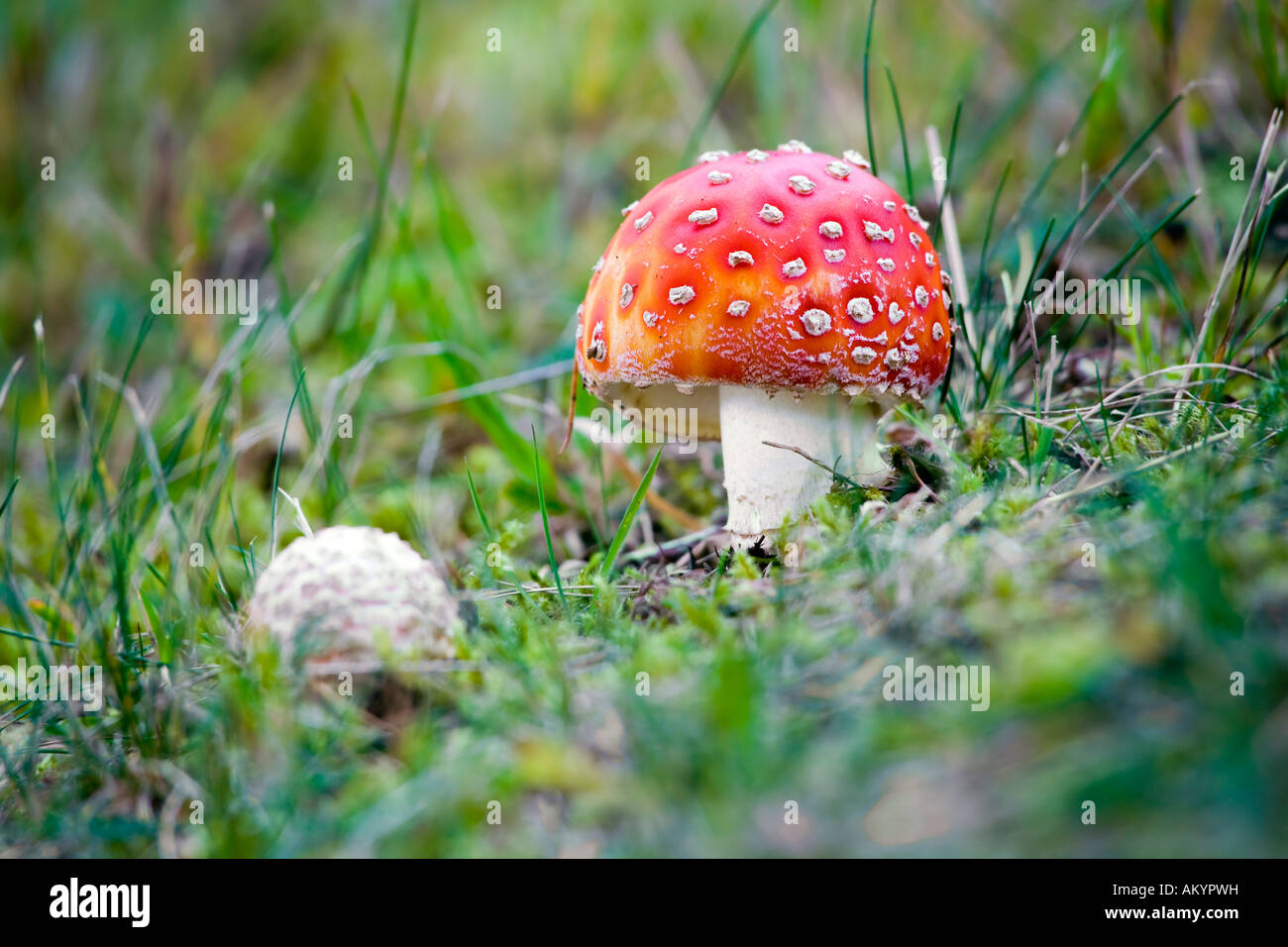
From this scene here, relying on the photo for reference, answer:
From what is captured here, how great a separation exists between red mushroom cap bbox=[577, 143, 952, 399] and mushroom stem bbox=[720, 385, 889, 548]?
0.23m

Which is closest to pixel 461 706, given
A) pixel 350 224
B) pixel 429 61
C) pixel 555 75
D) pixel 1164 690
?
pixel 1164 690

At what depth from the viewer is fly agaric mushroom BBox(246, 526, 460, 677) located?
1.83 meters

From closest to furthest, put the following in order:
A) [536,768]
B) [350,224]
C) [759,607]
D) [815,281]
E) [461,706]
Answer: [536,768]
[461,706]
[759,607]
[815,281]
[350,224]

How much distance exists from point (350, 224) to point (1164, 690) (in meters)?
5.92

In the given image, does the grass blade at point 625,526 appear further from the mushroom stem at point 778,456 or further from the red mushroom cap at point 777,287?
the mushroom stem at point 778,456

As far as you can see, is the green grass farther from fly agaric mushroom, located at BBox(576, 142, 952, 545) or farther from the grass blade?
fly agaric mushroom, located at BBox(576, 142, 952, 545)

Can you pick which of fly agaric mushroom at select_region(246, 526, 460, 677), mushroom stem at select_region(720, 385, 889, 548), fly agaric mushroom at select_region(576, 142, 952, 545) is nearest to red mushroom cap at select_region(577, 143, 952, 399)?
fly agaric mushroom at select_region(576, 142, 952, 545)

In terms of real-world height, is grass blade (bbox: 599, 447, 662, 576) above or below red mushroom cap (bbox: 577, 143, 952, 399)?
below

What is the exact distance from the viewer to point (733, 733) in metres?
1.29

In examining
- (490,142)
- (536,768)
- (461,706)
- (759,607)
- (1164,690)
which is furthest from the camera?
(490,142)

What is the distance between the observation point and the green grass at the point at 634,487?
127cm

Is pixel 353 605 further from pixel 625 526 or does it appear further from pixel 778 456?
pixel 778 456
